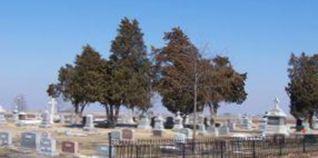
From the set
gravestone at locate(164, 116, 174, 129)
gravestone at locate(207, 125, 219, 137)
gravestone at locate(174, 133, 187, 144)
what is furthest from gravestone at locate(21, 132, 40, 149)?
gravestone at locate(164, 116, 174, 129)

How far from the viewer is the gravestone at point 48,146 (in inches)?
973

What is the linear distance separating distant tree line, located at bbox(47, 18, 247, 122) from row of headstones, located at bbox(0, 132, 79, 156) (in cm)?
2189

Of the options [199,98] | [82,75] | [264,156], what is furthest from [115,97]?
[264,156]

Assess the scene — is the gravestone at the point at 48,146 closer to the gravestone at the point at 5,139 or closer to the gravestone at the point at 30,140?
the gravestone at the point at 30,140

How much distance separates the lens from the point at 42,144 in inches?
1006

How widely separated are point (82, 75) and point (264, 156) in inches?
1296

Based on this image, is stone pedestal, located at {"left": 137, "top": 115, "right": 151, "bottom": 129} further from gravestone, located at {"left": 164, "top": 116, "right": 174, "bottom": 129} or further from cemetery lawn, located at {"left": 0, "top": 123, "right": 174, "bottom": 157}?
cemetery lawn, located at {"left": 0, "top": 123, "right": 174, "bottom": 157}

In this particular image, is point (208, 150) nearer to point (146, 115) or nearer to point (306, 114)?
point (146, 115)

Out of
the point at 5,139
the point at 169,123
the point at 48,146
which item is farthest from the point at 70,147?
the point at 169,123

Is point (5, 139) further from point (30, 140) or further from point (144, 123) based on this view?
point (144, 123)

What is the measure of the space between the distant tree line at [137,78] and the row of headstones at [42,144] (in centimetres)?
2189

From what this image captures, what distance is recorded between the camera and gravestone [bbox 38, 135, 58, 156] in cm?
2470

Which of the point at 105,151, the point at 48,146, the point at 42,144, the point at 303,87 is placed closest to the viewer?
the point at 105,151

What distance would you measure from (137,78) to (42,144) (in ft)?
98.3
